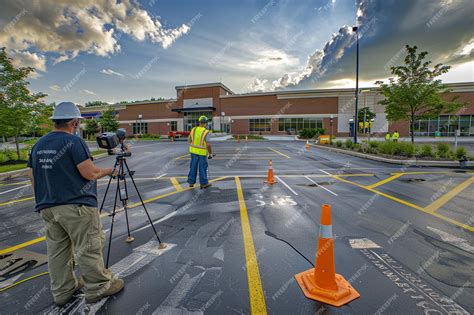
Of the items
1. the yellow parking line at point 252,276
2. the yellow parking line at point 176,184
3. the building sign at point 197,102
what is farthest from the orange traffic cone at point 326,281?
the building sign at point 197,102

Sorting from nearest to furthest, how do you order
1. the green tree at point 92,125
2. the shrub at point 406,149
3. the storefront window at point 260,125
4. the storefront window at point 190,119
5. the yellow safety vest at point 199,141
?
the yellow safety vest at point 199,141 → the shrub at point 406,149 → the green tree at point 92,125 → the storefront window at point 260,125 → the storefront window at point 190,119

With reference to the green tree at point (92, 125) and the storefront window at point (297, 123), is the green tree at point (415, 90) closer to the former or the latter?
the storefront window at point (297, 123)

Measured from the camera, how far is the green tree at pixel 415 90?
15938 millimetres

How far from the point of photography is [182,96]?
57438mm

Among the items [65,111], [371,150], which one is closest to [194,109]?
[371,150]

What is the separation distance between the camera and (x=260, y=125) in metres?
51.8

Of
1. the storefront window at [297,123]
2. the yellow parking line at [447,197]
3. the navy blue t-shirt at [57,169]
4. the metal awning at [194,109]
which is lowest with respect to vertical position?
the yellow parking line at [447,197]

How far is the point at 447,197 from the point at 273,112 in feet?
149

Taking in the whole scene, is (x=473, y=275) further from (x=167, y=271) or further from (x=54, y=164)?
(x=54, y=164)

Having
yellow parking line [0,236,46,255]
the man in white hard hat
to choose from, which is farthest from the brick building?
the man in white hard hat

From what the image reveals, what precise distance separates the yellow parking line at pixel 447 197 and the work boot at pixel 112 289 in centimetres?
654

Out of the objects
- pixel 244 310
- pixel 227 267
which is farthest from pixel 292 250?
pixel 244 310

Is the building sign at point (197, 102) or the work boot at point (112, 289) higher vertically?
the building sign at point (197, 102)

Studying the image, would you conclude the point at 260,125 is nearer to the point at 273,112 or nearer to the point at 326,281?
the point at 273,112
